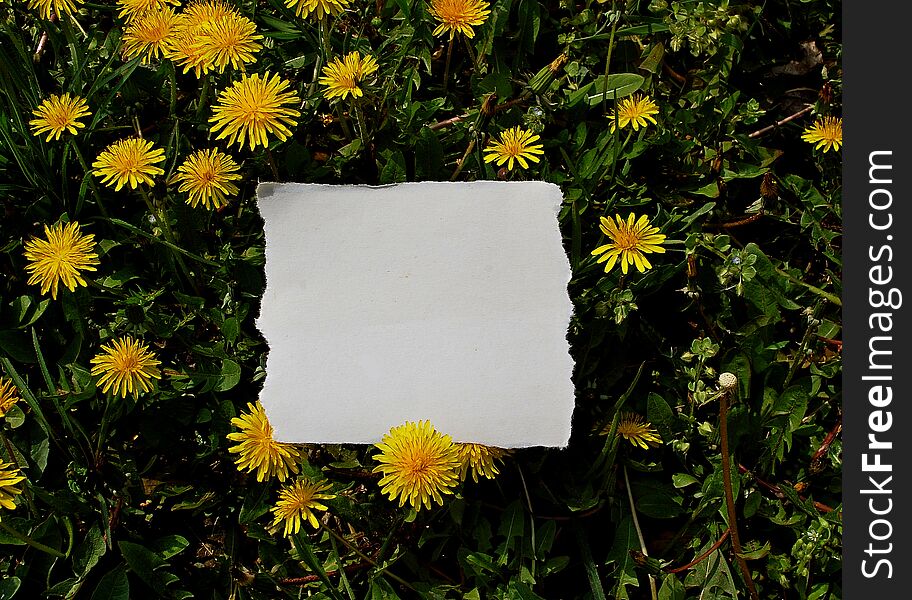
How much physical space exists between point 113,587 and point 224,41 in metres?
1.26

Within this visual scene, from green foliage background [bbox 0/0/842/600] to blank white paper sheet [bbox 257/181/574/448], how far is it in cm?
18

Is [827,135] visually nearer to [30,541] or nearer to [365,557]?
[365,557]

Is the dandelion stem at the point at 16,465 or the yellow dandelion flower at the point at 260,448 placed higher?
the yellow dandelion flower at the point at 260,448

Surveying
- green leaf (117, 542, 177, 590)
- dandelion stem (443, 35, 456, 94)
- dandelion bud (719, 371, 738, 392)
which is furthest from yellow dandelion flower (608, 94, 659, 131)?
green leaf (117, 542, 177, 590)

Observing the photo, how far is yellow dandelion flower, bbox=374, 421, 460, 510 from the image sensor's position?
1.61 metres

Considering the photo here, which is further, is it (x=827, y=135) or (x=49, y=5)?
(x=827, y=135)

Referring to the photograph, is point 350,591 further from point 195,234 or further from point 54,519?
point 195,234

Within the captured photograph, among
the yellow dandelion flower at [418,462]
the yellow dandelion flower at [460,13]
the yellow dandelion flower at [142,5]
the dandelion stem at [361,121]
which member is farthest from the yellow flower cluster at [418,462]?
the yellow dandelion flower at [142,5]

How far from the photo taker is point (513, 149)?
1.92 metres

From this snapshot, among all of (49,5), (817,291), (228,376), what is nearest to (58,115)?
(49,5)

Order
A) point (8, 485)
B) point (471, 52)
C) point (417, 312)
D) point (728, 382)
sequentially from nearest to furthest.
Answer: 1. point (728, 382)
2. point (8, 485)
3. point (417, 312)
4. point (471, 52)

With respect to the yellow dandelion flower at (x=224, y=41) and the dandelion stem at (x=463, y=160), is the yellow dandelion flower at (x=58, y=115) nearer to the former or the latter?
the yellow dandelion flower at (x=224, y=41)

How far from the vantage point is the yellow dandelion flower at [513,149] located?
192 cm

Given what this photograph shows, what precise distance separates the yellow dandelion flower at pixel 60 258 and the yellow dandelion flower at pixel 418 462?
2.69ft
